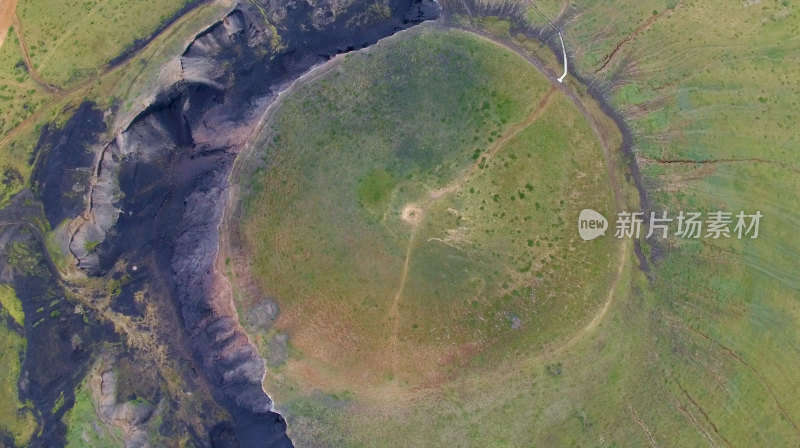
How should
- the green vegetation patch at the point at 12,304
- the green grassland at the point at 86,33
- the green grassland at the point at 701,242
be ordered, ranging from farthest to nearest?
the green grassland at the point at 86,33, the green vegetation patch at the point at 12,304, the green grassland at the point at 701,242

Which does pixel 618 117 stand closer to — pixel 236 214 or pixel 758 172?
pixel 758 172

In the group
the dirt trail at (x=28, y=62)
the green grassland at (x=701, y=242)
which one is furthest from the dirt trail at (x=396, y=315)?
the dirt trail at (x=28, y=62)

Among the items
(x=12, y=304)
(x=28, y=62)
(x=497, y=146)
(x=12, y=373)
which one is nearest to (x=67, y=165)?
(x=28, y=62)

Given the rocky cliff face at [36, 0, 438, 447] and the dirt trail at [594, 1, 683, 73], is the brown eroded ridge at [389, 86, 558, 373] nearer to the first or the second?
the dirt trail at [594, 1, 683, 73]

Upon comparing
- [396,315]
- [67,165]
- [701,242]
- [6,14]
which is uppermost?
[6,14]

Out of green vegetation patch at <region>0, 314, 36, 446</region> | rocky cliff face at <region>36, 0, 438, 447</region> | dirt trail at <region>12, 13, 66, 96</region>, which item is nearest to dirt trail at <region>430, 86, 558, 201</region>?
rocky cliff face at <region>36, 0, 438, 447</region>

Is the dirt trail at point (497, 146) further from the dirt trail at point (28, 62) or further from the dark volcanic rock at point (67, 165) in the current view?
the dirt trail at point (28, 62)

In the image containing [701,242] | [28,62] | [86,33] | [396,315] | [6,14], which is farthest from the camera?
[6,14]

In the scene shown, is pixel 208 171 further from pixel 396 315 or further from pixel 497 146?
pixel 497 146
